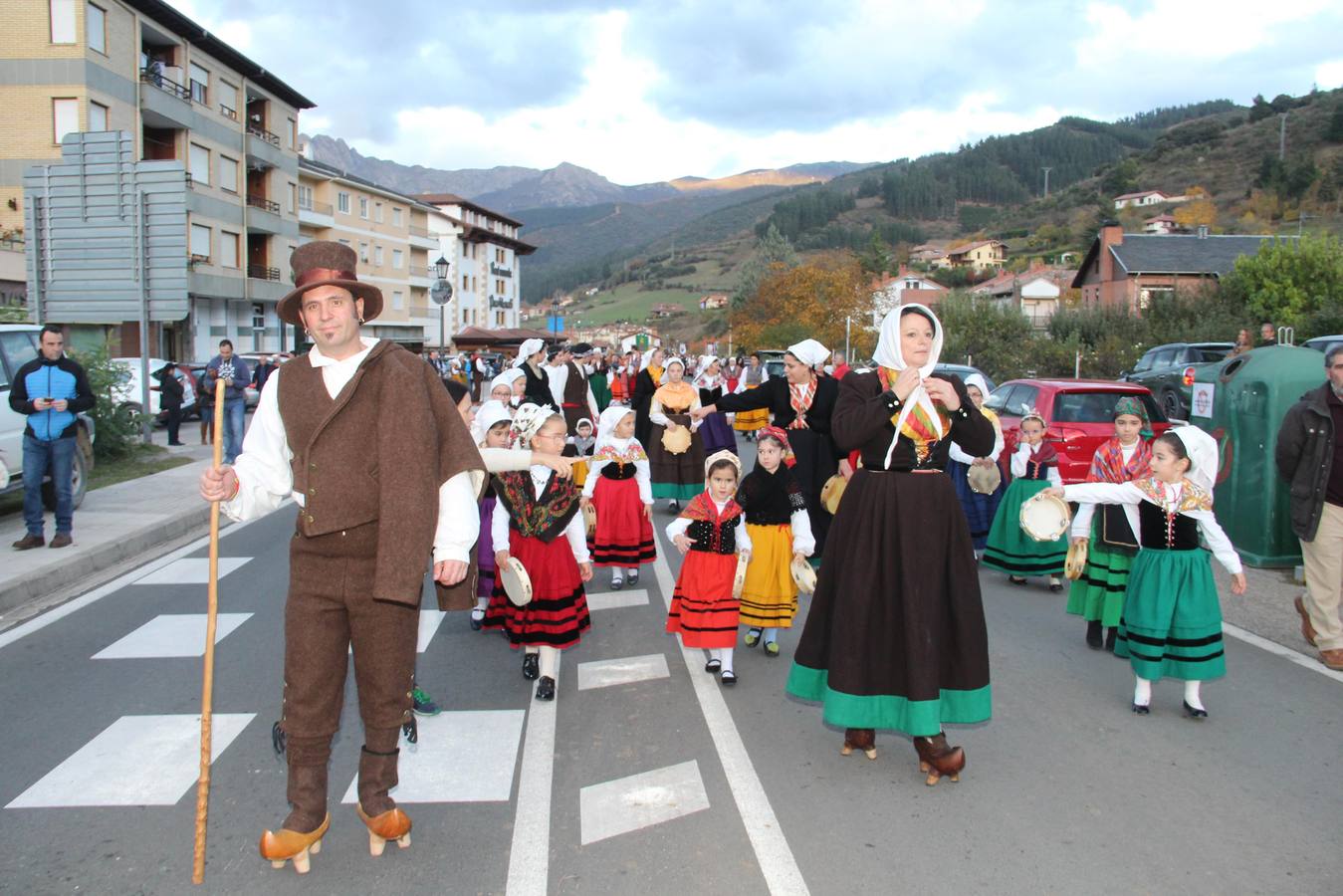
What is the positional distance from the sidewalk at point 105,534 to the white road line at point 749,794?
533cm

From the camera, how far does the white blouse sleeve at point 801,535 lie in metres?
6.29

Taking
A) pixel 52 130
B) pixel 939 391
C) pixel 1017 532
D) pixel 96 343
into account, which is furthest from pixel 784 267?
pixel 939 391

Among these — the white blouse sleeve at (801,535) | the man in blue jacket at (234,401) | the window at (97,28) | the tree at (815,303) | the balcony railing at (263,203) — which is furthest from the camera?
the tree at (815,303)

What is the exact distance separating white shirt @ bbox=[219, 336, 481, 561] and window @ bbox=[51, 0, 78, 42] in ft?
117

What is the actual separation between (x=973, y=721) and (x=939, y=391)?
4.84 ft

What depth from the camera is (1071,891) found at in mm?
3588

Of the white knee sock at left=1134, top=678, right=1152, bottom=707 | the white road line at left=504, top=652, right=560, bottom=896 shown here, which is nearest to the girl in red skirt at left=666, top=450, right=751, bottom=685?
the white road line at left=504, top=652, right=560, bottom=896

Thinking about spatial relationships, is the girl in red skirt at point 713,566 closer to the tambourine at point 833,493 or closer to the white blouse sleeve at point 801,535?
the white blouse sleeve at point 801,535

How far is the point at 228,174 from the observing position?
41625 mm

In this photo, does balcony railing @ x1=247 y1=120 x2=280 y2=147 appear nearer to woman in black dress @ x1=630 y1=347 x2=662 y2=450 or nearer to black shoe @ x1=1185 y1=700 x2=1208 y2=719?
woman in black dress @ x1=630 y1=347 x2=662 y2=450

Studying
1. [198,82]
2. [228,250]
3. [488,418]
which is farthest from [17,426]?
[198,82]

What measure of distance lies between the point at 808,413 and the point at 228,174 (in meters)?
40.1

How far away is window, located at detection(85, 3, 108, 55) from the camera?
32338 millimetres

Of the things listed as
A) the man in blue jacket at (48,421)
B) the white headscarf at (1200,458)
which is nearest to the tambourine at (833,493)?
the white headscarf at (1200,458)
